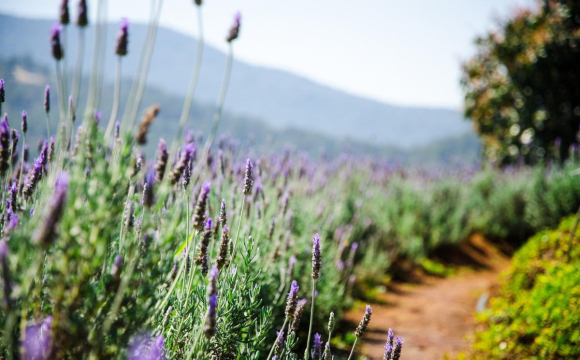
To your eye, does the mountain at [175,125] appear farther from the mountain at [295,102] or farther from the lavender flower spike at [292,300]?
the mountain at [295,102]

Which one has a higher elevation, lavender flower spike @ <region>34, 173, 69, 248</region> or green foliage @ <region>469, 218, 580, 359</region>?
lavender flower spike @ <region>34, 173, 69, 248</region>

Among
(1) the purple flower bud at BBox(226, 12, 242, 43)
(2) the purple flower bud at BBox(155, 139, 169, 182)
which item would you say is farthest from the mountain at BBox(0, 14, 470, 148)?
(2) the purple flower bud at BBox(155, 139, 169, 182)

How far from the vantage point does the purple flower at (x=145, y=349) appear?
3.51 ft

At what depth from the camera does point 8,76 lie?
693 centimetres

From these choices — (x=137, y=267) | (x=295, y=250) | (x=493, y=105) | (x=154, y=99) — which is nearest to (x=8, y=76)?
→ (x=154, y=99)

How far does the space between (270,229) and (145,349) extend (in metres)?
0.94

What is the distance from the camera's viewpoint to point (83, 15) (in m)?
1.10

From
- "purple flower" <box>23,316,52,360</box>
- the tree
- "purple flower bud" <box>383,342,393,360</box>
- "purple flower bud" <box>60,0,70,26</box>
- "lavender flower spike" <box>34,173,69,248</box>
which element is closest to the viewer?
"lavender flower spike" <box>34,173,69,248</box>

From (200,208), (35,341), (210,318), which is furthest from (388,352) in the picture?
(35,341)

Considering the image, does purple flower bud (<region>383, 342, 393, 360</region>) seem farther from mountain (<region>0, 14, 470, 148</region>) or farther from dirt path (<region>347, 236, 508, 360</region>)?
mountain (<region>0, 14, 470, 148</region>)

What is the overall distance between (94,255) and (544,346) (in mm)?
2754

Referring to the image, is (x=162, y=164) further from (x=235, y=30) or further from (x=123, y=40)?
(x=235, y=30)

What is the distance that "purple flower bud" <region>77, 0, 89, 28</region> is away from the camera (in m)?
1.09

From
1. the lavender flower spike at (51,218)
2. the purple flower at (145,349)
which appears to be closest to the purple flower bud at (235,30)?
the lavender flower spike at (51,218)
